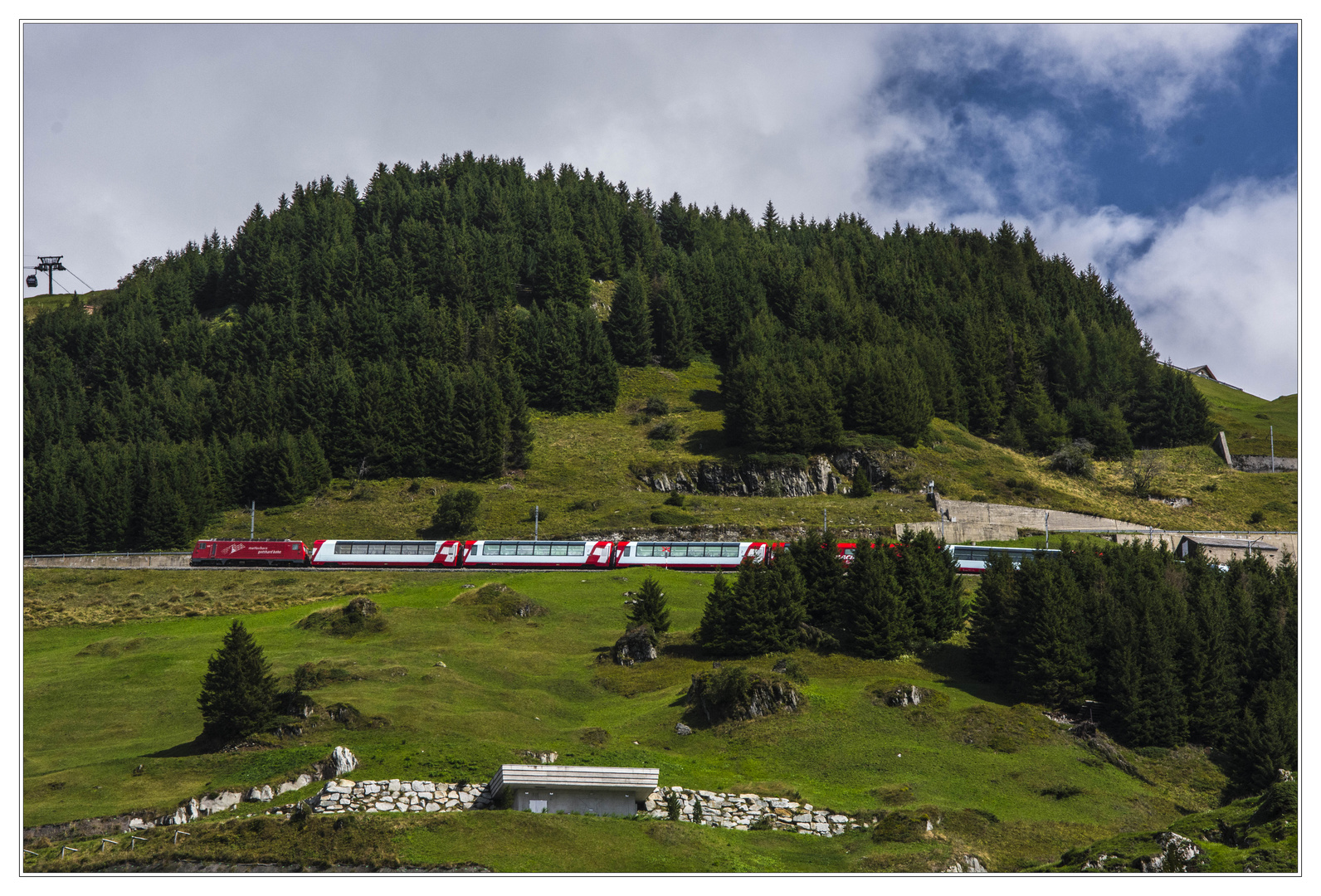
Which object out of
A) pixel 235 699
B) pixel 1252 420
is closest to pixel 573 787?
pixel 235 699

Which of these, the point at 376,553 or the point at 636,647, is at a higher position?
the point at 376,553

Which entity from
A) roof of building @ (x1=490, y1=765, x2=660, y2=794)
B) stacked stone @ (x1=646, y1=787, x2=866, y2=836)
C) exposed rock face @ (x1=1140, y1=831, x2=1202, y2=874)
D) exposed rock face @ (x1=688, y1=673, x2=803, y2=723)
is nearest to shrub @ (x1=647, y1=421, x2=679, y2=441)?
exposed rock face @ (x1=688, y1=673, x2=803, y2=723)

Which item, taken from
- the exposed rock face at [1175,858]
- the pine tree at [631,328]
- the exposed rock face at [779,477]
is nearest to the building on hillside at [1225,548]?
the exposed rock face at [779,477]

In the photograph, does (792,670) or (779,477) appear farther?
(779,477)

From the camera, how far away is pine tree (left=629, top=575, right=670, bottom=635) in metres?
66.9

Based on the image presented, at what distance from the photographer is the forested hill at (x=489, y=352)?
125000mm

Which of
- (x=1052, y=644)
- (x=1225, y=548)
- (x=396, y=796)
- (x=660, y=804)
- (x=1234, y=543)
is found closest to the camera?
(x=396, y=796)

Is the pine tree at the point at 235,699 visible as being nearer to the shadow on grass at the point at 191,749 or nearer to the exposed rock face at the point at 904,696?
the shadow on grass at the point at 191,749

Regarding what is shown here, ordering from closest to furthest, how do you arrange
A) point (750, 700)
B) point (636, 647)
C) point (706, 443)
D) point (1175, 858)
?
point (1175, 858) < point (750, 700) < point (636, 647) < point (706, 443)

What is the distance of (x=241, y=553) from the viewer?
317 feet

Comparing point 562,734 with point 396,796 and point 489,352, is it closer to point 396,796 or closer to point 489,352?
point 396,796

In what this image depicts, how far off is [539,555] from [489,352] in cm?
6384

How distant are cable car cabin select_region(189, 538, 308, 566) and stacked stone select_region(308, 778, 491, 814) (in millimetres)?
61315

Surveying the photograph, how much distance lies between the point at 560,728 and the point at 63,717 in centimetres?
2285
